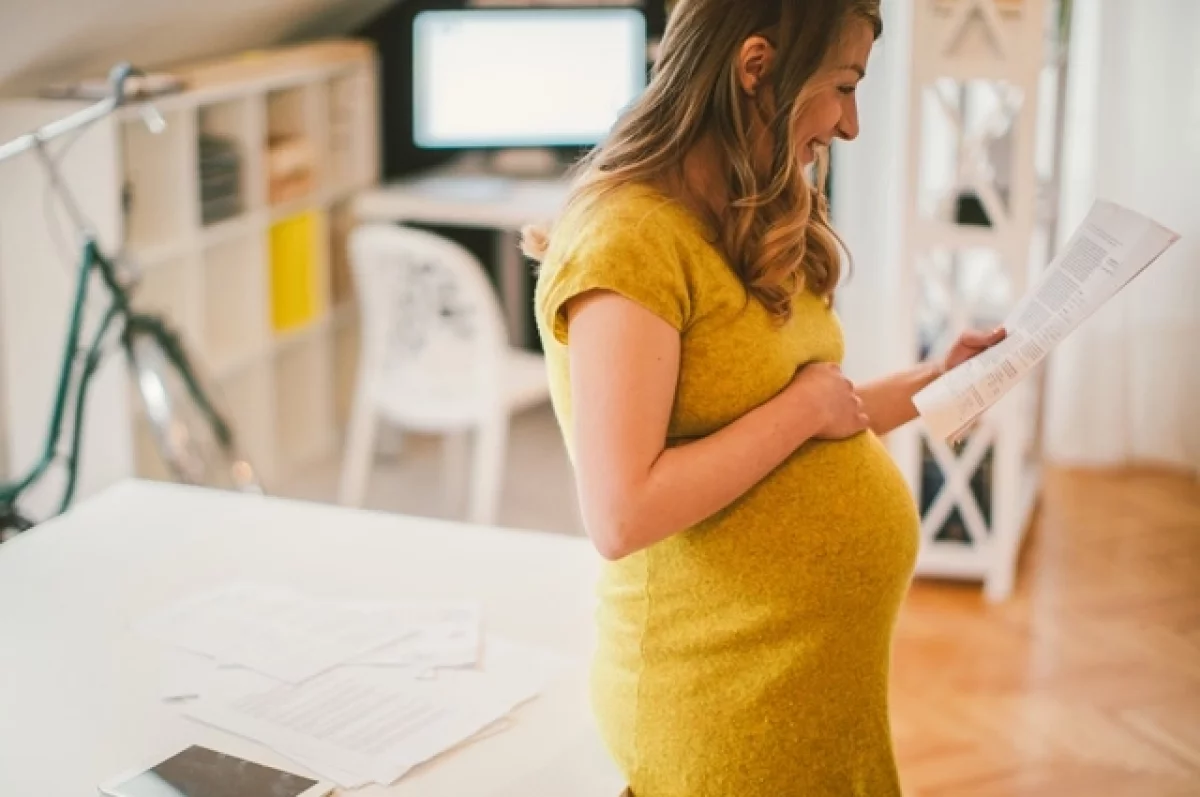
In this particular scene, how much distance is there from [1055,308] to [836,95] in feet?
1.13

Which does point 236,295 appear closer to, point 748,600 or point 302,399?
point 302,399

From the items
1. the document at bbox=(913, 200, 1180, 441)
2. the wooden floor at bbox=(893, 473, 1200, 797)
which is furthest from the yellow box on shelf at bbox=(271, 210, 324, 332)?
the document at bbox=(913, 200, 1180, 441)

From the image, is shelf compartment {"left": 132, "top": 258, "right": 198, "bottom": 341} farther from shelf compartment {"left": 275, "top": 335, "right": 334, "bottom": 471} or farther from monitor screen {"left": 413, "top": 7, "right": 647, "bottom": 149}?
monitor screen {"left": 413, "top": 7, "right": 647, "bottom": 149}

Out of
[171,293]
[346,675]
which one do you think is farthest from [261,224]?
[346,675]

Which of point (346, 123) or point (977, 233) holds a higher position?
point (346, 123)

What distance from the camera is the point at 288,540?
2006 millimetres

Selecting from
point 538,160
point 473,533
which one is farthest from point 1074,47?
point 473,533

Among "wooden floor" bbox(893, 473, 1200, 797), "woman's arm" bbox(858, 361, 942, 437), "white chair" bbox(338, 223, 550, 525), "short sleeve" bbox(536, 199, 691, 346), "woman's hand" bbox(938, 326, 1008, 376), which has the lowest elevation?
"wooden floor" bbox(893, 473, 1200, 797)

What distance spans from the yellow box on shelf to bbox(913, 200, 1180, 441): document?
2804 mm

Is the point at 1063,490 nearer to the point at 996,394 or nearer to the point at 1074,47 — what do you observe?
the point at 1074,47

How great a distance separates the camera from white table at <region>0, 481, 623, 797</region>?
1481 millimetres

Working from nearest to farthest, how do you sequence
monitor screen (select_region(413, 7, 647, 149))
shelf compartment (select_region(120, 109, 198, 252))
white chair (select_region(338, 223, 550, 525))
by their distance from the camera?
white chair (select_region(338, 223, 550, 525)) → shelf compartment (select_region(120, 109, 198, 252)) → monitor screen (select_region(413, 7, 647, 149))

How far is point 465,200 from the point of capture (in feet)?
13.3

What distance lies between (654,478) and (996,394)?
1.35ft
